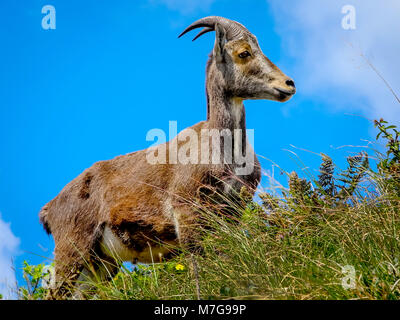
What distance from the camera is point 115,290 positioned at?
4.20 metres

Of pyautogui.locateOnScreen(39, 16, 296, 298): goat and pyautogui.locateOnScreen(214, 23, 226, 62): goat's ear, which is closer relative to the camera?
pyautogui.locateOnScreen(39, 16, 296, 298): goat

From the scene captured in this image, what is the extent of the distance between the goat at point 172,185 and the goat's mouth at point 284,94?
1cm

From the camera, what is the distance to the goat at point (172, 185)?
5801 mm

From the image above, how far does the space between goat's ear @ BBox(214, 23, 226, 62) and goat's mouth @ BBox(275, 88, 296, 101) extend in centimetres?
83

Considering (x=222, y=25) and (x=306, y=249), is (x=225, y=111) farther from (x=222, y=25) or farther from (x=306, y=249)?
(x=306, y=249)

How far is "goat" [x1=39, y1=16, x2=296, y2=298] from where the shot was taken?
5.80 meters

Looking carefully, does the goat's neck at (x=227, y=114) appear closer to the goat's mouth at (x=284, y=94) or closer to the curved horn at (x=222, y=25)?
the goat's mouth at (x=284, y=94)

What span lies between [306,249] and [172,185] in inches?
88.4

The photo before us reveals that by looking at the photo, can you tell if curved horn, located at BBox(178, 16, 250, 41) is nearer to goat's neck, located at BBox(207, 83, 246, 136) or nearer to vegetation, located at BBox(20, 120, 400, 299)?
goat's neck, located at BBox(207, 83, 246, 136)

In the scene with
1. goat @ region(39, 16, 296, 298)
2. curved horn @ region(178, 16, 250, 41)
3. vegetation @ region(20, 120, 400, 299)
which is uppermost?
curved horn @ region(178, 16, 250, 41)

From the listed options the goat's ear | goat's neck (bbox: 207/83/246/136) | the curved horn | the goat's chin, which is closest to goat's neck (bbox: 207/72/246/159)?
goat's neck (bbox: 207/83/246/136)

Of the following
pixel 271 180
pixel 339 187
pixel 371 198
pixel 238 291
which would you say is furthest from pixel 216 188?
pixel 238 291
